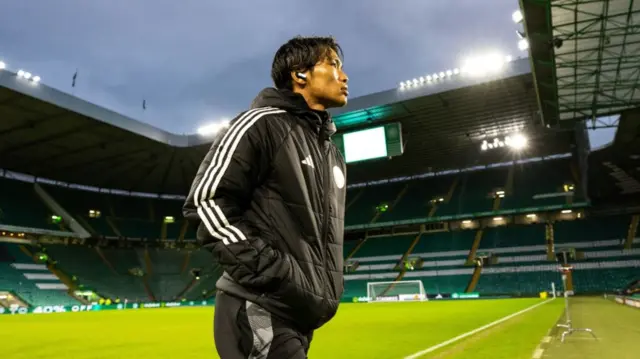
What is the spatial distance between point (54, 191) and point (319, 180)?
159 ft

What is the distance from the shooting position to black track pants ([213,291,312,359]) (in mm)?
1622

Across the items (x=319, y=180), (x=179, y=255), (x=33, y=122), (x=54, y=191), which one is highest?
(x=33, y=122)

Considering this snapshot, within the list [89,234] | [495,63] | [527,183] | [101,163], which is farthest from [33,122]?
[527,183]

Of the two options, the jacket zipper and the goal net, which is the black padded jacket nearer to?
the jacket zipper

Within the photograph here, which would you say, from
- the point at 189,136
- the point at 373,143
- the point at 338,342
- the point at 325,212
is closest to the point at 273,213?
the point at 325,212

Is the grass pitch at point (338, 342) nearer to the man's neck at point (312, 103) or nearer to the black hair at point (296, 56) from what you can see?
the man's neck at point (312, 103)

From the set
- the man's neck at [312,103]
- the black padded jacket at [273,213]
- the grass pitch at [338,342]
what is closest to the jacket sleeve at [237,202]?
the black padded jacket at [273,213]

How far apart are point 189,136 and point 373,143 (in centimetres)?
1669

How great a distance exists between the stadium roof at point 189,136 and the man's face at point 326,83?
2443 centimetres

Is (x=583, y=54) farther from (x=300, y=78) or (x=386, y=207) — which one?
(x=386, y=207)

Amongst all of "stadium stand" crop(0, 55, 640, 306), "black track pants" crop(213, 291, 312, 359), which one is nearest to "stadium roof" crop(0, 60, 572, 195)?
"stadium stand" crop(0, 55, 640, 306)

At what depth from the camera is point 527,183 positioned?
4031 cm

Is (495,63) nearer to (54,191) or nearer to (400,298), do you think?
(400,298)

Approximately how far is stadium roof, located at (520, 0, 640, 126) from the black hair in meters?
13.3
